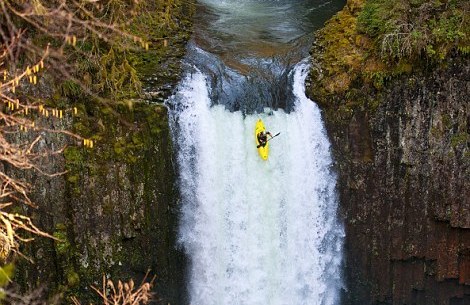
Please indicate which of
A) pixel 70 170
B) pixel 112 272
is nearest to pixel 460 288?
pixel 112 272

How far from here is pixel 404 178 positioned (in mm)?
9719

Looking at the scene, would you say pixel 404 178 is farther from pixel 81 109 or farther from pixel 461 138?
pixel 81 109

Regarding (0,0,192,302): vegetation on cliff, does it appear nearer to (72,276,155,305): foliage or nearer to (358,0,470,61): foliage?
(72,276,155,305): foliage

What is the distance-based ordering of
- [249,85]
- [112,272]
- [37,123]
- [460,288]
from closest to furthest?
[37,123]
[112,272]
[249,85]
[460,288]

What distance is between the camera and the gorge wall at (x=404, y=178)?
9.45 metres

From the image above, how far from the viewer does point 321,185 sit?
980 cm

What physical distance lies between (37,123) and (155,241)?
2716 mm

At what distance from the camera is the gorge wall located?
31.0 feet

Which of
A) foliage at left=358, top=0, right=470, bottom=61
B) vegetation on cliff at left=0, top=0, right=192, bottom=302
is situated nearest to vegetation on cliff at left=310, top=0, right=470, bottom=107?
foliage at left=358, top=0, right=470, bottom=61

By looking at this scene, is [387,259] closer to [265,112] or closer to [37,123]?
[265,112]

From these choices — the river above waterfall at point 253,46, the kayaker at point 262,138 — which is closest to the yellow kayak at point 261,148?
the kayaker at point 262,138

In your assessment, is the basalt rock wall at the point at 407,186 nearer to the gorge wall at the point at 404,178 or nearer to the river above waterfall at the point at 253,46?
the gorge wall at the point at 404,178

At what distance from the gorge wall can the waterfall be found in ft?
1.35

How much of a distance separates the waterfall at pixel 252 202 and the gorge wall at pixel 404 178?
412 mm
